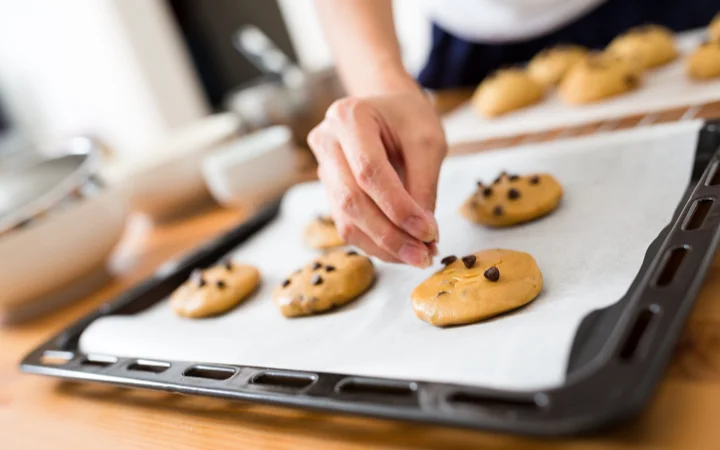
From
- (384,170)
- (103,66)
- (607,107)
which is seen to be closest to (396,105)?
(384,170)

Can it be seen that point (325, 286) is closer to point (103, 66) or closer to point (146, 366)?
point (146, 366)

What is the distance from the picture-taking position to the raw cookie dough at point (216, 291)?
0.93 meters

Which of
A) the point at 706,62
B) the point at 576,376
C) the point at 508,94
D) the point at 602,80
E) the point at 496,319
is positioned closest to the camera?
the point at 576,376

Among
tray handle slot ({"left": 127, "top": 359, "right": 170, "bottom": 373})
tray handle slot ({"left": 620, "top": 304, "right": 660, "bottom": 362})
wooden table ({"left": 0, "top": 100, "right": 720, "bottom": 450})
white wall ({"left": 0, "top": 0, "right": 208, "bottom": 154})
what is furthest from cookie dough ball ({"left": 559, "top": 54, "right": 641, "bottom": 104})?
white wall ({"left": 0, "top": 0, "right": 208, "bottom": 154})

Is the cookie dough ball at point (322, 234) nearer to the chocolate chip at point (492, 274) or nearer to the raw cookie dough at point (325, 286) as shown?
the raw cookie dough at point (325, 286)

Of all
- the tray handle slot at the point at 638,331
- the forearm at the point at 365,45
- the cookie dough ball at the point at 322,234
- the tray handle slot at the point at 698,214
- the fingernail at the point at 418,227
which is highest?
the forearm at the point at 365,45

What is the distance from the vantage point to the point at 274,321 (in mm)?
858

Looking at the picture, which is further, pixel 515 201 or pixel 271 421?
pixel 515 201

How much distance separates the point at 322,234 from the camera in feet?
3.39

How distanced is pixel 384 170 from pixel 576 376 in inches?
13.0

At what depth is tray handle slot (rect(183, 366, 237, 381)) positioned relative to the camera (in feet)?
2.21

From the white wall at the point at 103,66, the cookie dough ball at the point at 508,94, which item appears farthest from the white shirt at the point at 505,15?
the white wall at the point at 103,66

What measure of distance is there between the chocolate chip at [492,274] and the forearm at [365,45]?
1.08ft

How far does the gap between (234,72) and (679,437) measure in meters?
3.66
